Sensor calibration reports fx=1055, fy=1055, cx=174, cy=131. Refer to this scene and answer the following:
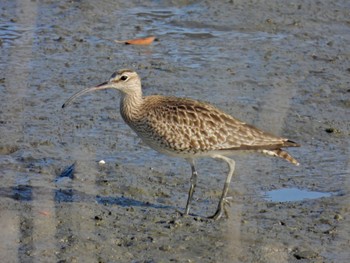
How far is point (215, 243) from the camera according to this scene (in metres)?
8.78

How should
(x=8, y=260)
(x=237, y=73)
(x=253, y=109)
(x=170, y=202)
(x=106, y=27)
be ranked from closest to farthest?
(x=8, y=260)
(x=170, y=202)
(x=253, y=109)
(x=237, y=73)
(x=106, y=27)

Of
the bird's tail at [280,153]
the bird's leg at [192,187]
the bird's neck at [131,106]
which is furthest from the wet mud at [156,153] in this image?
the bird's neck at [131,106]

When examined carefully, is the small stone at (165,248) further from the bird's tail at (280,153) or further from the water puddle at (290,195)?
the water puddle at (290,195)

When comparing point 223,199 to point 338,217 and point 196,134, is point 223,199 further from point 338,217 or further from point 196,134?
point 338,217

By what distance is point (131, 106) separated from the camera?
9.79 m

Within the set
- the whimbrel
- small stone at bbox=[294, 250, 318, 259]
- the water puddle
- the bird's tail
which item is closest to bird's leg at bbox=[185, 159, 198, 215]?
the whimbrel

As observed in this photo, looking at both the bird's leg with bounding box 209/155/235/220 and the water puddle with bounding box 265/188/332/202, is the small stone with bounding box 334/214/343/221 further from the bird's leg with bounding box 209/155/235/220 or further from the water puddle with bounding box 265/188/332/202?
the bird's leg with bounding box 209/155/235/220

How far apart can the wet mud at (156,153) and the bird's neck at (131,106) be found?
2.31 ft

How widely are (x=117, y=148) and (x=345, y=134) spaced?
2.52 meters

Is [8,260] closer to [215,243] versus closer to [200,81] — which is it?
[215,243]

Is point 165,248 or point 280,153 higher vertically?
point 280,153

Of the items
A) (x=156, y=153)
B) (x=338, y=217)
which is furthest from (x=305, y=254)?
(x=156, y=153)

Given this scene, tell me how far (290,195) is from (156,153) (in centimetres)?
166

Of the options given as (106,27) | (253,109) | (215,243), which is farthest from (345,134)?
(106,27)
